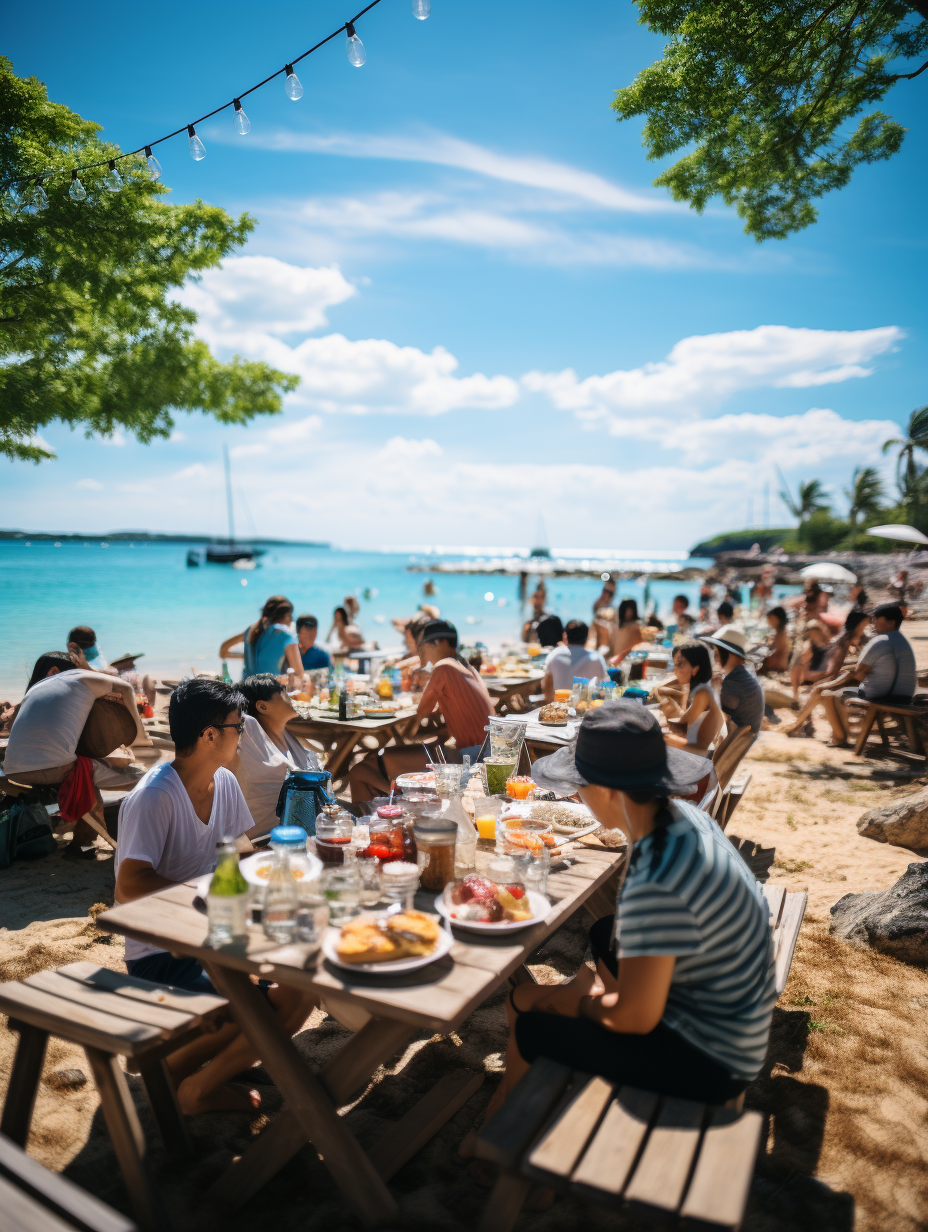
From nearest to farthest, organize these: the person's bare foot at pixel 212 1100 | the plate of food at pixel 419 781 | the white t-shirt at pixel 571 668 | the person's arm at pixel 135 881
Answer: the person's arm at pixel 135 881
the person's bare foot at pixel 212 1100
the plate of food at pixel 419 781
the white t-shirt at pixel 571 668

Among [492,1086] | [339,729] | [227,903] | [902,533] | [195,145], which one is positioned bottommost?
[492,1086]

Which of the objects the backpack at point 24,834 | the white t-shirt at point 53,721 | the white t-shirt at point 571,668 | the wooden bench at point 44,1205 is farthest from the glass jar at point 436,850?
the white t-shirt at point 571,668

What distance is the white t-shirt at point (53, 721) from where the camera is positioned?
4730 mm

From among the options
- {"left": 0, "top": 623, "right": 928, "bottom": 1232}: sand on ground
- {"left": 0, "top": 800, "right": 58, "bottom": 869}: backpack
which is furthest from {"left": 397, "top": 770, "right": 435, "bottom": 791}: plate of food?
{"left": 0, "top": 800, "right": 58, "bottom": 869}: backpack

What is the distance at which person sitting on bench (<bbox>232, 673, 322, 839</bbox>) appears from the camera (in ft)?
13.5

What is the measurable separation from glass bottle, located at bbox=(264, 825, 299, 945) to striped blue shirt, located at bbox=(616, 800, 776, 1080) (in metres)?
0.92

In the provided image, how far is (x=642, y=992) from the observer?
1913 millimetres

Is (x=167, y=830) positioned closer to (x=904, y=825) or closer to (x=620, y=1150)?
(x=620, y=1150)

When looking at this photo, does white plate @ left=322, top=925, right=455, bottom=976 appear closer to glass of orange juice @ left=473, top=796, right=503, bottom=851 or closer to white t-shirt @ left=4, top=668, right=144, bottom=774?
glass of orange juice @ left=473, top=796, right=503, bottom=851

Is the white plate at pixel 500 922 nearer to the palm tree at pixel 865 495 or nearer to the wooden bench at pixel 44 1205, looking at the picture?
the wooden bench at pixel 44 1205

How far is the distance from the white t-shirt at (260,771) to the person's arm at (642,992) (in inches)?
102

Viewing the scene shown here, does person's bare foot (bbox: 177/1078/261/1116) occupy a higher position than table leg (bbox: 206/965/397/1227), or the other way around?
table leg (bbox: 206/965/397/1227)

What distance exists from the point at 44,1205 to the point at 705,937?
1.69m

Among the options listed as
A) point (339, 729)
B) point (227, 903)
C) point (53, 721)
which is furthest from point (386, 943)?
point (339, 729)
